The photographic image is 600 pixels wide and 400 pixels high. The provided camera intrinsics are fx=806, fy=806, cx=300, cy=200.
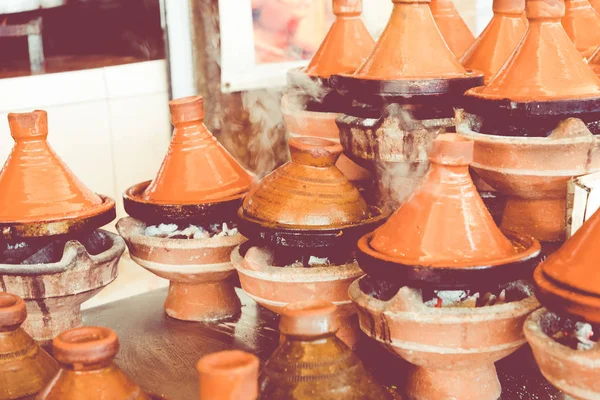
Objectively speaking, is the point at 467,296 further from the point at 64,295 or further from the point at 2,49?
the point at 2,49

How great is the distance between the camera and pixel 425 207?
1.49m

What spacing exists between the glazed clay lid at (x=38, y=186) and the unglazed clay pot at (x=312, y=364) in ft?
2.42

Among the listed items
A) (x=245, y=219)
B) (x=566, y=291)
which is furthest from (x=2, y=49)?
(x=566, y=291)

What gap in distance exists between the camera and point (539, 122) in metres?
1.63

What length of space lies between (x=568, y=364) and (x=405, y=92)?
0.70 m

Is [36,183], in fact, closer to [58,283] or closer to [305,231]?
[58,283]

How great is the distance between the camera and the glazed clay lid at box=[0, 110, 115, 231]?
1.85 meters

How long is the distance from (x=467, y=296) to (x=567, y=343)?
0.20m

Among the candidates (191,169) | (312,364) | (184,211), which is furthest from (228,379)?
(191,169)

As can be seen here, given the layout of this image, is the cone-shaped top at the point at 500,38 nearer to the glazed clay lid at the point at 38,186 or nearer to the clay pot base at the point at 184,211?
the clay pot base at the point at 184,211

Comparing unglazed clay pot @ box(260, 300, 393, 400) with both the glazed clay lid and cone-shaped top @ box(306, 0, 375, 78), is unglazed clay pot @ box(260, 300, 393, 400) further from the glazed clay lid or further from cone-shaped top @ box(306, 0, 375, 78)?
cone-shaped top @ box(306, 0, 375, 78)

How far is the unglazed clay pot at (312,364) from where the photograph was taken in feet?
4.26

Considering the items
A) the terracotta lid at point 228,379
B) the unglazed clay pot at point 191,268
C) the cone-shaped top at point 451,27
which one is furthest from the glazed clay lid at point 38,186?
the cone-shaped top at point 451,27

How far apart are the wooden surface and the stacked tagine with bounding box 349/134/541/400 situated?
0.15 meters
